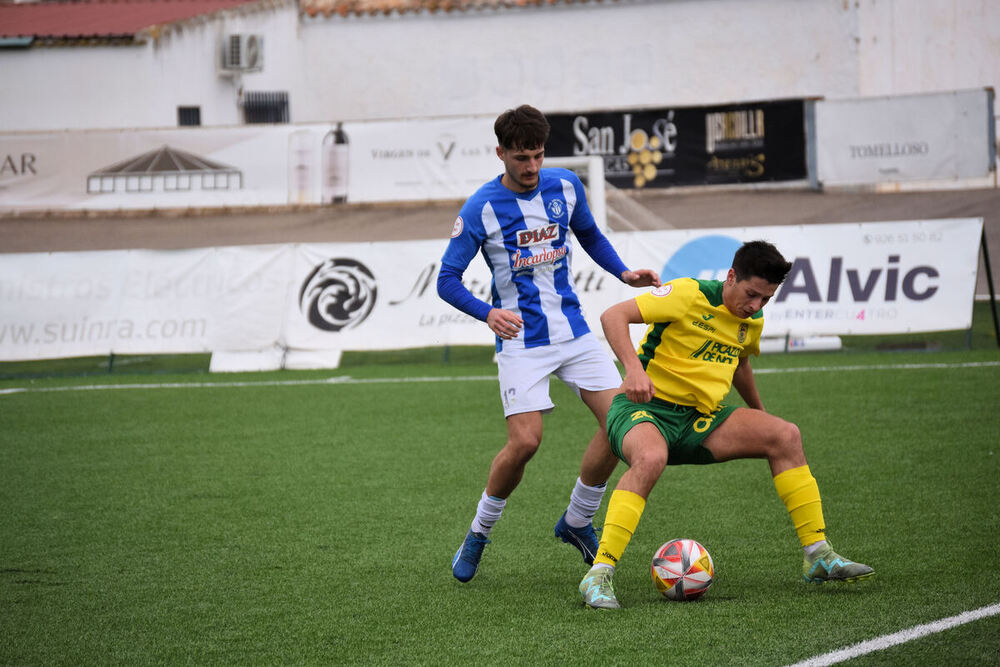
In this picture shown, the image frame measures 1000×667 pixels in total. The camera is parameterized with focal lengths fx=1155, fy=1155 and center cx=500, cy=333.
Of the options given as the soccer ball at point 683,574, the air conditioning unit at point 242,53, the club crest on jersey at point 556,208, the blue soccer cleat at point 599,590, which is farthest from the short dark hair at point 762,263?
the air conditioning unit at point 242,53

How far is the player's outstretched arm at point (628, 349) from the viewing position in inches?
176

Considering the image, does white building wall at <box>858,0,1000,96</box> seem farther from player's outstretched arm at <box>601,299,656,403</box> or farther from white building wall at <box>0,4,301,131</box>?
player's outstretched arm at <box>601,299,656,403</box>

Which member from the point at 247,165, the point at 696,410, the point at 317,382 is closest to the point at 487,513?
the point at 696,410

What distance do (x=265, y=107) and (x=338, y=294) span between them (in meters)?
10.6

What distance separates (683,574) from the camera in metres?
4.64

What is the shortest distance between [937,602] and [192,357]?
12665mm

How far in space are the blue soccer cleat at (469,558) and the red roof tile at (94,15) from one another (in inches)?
785

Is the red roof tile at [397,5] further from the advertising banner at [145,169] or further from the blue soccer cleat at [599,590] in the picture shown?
the blue soccer cleat at [599,590]

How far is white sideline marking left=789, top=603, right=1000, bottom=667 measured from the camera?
3793mm

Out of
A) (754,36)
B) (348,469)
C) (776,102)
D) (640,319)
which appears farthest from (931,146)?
(640,319)

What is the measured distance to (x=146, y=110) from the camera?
22.6 metres

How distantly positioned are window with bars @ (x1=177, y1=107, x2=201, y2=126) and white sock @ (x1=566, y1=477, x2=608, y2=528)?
19.1m

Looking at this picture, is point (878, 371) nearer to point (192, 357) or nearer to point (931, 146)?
point (931, 146)

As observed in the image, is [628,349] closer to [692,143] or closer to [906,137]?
[692,143]
